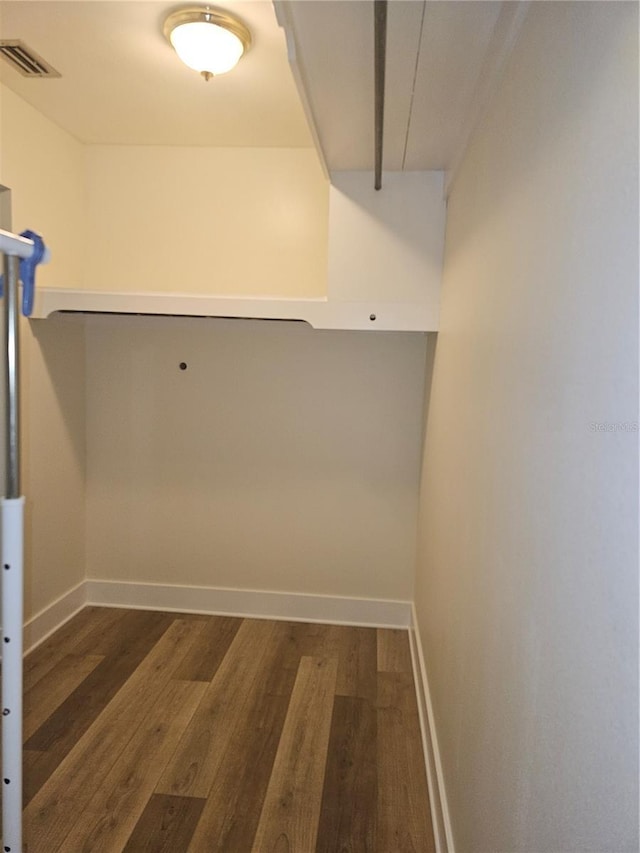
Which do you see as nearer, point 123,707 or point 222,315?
point 123,707

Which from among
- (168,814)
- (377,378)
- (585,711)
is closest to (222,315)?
(377,378)

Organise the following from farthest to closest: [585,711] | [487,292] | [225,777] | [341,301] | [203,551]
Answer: [203,551] → [341,301] → [225,777] → [487,292] → [585,711]

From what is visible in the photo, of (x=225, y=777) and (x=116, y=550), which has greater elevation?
(x=116, y=550)

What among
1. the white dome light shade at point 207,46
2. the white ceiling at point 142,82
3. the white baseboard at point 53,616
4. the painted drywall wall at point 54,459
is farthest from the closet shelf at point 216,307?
the white baseboard at point 53,616

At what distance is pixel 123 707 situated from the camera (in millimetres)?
2438

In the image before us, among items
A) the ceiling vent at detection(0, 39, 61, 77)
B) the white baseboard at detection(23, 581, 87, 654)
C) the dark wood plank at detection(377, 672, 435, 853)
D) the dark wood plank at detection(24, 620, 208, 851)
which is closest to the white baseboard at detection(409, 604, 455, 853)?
the dark wood plank at detection(377, 672, 435, 853)

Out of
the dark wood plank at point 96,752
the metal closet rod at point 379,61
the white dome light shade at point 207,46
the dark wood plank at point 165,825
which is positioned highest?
the white dome light shade at point 207,46

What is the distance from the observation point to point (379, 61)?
1491mm

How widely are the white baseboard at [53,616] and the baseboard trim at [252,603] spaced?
0.09m

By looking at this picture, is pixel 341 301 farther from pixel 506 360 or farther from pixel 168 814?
pixel 168 814

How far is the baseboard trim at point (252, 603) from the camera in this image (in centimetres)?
326

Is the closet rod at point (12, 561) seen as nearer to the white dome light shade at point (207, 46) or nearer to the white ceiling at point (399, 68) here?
the white ceiling at point (399, 68)

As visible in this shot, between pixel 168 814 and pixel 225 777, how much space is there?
9.2 inches

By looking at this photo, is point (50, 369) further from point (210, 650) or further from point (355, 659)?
point (355, 659)
